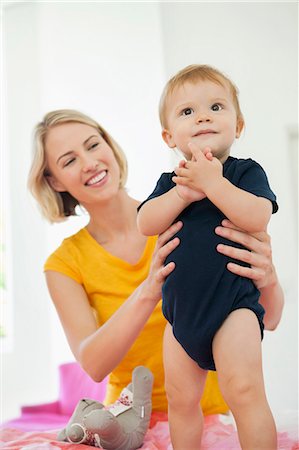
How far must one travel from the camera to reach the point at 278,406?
1257 millimetres

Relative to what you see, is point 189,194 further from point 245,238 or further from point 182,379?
point 182,379

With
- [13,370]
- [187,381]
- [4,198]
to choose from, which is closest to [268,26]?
[187,381]

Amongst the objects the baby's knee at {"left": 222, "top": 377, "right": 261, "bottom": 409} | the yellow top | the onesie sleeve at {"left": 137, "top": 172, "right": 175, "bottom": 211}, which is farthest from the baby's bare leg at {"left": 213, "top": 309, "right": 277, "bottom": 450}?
the yellow top

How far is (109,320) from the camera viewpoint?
3.91 feet

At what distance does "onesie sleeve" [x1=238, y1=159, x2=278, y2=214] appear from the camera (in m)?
0.87

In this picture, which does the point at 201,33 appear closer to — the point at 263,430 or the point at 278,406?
the point at 278,406

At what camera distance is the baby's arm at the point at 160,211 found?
2.96 feet

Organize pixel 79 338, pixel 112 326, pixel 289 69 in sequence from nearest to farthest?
1. pixel 112 326
2. pixel 79 338
3. pixel 289 69

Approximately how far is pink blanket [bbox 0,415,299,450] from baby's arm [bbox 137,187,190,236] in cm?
39

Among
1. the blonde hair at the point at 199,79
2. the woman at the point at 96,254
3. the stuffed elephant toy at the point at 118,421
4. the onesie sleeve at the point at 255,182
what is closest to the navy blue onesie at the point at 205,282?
the onesie sleeve at the point at 255,182

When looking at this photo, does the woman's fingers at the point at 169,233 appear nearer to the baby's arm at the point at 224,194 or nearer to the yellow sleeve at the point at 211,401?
the baby's arm at the point at 224,194

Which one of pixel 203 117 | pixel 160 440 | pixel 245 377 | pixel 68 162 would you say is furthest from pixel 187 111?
pixel 160 440

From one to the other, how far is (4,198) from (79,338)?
1.66 meters

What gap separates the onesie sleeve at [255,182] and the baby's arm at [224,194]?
0.01 meters
